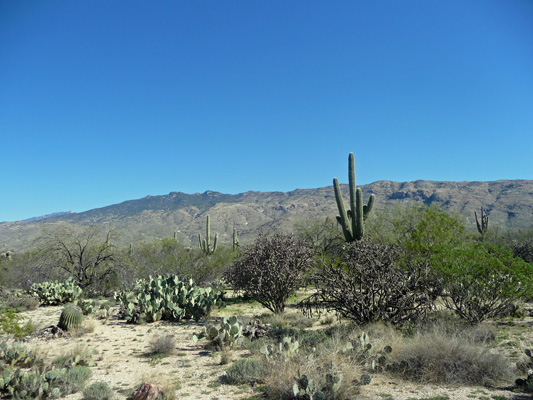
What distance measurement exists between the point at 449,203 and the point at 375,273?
493ft

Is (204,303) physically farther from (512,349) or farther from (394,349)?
(512,349)

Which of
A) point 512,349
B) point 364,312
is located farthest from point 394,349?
point 512,349

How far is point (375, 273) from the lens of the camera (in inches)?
344

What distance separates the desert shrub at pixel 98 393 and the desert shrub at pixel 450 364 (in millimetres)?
5431

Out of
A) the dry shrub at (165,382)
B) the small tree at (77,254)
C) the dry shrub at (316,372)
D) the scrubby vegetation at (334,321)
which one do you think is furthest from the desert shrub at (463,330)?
the small tree at (77,254)

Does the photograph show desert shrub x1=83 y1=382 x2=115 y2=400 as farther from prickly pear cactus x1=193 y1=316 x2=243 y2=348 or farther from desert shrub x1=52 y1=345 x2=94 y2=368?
prickly pear cactus x1=193 y1=316 x2=243 y2=348

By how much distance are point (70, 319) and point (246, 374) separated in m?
7.53

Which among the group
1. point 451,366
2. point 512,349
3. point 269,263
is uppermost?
point 269,263

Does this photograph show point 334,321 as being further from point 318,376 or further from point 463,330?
point 318,376

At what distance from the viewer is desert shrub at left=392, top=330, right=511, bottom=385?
19.8 feet

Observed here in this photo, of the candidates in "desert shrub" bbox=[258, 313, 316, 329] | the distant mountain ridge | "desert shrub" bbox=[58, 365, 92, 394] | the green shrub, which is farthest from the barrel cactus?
the distant mountain ridge

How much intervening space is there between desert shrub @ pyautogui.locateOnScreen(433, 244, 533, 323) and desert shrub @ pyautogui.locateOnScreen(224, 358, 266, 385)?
6215 mm

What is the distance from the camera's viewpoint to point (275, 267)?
12492 millimetres

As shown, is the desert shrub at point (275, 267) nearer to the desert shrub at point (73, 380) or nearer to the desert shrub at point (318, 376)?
the desert shrub at point (318, 376)
